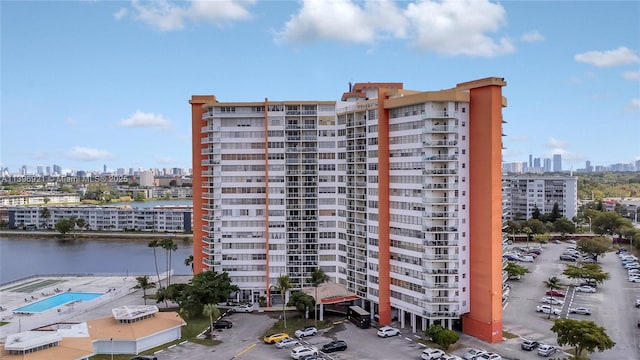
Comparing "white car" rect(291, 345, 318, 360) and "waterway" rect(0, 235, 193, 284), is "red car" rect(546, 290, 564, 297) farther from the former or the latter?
"waterway" rect(0, 235, 193, 284)

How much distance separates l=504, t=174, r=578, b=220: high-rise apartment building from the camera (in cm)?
10981

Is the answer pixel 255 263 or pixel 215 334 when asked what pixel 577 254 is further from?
pixel 215 334

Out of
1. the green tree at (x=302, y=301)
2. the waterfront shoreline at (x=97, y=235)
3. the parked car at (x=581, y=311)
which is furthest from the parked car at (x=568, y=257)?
the waterfront shoreline at (x=97, y=235)

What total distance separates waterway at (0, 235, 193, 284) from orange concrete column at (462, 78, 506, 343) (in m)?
46.3

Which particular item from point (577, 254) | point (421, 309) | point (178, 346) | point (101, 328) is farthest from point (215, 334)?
point (577, 254)

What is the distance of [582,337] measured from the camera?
107 ft

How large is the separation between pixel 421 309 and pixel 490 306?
5.12 meters

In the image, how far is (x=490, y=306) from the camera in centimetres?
3791

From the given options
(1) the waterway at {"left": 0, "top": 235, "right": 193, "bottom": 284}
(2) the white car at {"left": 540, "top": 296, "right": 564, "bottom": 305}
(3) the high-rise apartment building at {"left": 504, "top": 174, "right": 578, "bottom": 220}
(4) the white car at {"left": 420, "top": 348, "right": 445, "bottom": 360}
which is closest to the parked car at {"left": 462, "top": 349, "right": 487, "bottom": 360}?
(4) the white car at {"left": 420, "top": 348, "right": 445, "bottom": 360}

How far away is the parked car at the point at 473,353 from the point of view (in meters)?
34.5

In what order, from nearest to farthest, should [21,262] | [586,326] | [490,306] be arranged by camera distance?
1. [586,326]
2. [490,306]
3. [21,262]

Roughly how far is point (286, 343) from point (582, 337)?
20197 millimetres

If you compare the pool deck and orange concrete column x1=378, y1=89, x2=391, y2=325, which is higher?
orange concrete column x1=378, y1=89, x2=391, y2=325

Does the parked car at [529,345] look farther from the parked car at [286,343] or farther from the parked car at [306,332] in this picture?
the parked car at [286,343]
